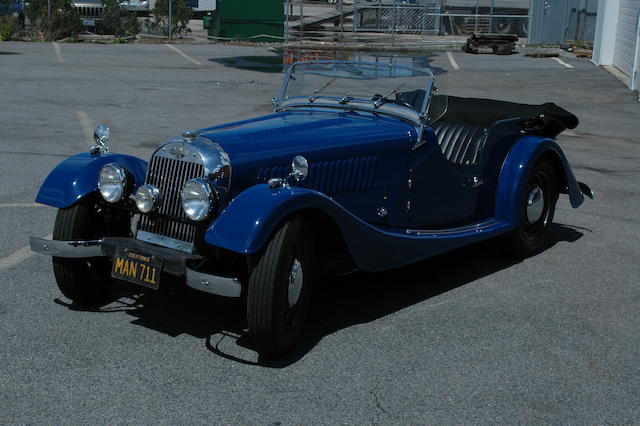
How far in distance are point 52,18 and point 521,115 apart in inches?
759

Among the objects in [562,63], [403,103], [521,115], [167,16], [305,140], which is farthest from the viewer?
[167,16]

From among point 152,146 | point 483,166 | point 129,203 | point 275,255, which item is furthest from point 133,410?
point 152,146

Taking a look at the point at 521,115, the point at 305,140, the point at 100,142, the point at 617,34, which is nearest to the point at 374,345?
the point at 305,140

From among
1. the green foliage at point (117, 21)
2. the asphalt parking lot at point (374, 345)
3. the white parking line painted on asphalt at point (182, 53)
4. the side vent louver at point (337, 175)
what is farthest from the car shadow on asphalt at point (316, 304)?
the green foliage at point (117, 21)

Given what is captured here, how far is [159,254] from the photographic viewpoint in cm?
457

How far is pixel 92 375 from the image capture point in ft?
14.2

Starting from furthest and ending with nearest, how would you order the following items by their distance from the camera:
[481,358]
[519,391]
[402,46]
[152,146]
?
[402,46]
[152,146]
[481,358]
[519,391]

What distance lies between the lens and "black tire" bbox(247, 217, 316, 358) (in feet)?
14.5

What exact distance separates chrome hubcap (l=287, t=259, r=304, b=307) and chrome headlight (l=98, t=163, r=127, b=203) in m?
1.11

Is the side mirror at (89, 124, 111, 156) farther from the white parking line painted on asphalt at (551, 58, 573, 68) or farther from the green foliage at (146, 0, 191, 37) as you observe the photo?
the green foliage at (146, 0, 191, 37)

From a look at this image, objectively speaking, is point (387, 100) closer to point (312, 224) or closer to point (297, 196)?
point (312, 224)

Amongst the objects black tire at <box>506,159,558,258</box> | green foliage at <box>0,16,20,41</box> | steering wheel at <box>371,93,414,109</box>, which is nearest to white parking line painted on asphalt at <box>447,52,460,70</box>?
green foliage at <box>0,16,20,41</box>

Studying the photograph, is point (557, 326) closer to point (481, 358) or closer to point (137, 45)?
point (481, 358)

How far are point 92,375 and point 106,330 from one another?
2.05 feet
